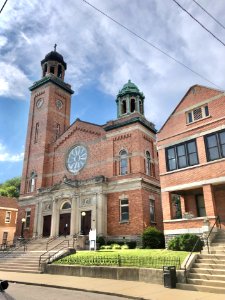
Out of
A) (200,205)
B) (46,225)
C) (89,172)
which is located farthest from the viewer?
(46,225)

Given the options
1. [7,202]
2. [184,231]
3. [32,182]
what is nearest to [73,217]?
[32,182]

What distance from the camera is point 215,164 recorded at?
18.5 m

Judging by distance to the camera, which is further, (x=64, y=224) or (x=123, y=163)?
(x=64, y=224)

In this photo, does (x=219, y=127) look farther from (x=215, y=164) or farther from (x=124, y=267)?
(x=124, y=267)

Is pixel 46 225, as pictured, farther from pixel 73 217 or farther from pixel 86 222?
pixel 86 222

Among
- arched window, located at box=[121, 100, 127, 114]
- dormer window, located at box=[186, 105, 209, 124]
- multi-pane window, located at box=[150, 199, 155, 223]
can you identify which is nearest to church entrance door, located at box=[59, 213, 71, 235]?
multi-pane window, located at box=[150, 199, 155, 223]

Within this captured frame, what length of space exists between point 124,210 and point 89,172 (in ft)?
21.7

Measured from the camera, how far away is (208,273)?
1196cm

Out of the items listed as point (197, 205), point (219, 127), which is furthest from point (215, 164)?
point (197, 205)

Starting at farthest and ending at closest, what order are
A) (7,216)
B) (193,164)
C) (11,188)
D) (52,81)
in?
1. (11,188)
2. (7,216)
3. (52,81)
4. (193,164)

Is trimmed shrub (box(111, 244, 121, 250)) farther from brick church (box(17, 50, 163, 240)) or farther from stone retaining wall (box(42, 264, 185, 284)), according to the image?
stone retaining wall (box(42, 264, 185, 284))

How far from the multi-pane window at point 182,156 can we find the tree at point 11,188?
56.2 metres

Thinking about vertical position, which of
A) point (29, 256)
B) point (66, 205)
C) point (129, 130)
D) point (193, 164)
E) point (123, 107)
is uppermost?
point (123, 107)

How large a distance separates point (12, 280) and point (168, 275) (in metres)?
8.99
